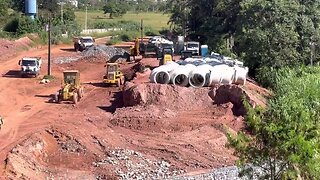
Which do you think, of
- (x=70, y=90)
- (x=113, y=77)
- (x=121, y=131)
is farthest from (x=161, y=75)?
(x=121, y=131)

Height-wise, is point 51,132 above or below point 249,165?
below

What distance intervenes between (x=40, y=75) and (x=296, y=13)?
22.1m

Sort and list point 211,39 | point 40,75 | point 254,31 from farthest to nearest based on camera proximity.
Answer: point 211,39
point 40,75
point 254,31

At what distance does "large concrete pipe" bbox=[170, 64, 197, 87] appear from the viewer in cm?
4112

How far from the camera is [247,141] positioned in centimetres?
1673

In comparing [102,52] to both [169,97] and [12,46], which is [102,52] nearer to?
[12,46]

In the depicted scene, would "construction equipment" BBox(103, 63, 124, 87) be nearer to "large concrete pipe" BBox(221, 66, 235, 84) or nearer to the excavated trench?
the excavated trench

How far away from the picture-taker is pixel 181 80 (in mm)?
41375

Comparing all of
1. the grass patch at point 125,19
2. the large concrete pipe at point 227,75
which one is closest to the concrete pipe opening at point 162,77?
the large concrete pipe at point 227,75

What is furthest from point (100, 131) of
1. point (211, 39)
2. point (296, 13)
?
point (211, 39)

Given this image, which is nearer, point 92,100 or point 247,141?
point 247,141

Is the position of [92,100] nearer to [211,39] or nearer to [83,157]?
[83,157]

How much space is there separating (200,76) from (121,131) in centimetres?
898

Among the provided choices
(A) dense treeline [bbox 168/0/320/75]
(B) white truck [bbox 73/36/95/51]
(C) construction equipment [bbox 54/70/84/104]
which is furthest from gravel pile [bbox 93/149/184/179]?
(B) white truck [bbox 73/36/95/51]
